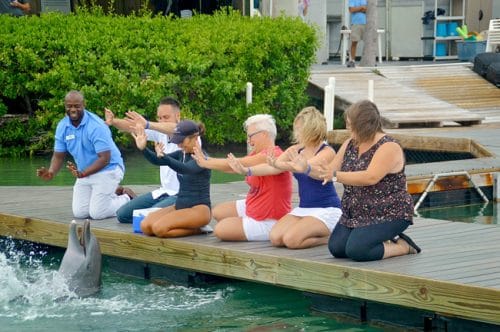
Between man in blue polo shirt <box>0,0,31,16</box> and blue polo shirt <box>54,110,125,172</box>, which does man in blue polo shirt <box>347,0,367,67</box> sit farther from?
blue polo shirt <box>54,110,125,172</box>

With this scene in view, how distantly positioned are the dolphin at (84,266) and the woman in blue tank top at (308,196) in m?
1.56

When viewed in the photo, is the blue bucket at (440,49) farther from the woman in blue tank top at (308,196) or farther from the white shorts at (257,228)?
the woman in blue tank top at (308,196)

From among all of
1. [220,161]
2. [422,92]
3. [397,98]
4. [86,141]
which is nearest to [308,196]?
[220,161]

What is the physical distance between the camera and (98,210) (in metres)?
11.0

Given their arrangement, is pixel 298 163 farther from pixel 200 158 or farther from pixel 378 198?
pixel 200 158

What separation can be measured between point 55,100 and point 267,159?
981 centimetres

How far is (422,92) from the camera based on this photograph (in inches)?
867

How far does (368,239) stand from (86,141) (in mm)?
3637

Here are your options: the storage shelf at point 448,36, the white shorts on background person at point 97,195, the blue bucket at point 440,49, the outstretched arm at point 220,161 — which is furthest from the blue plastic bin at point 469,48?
the outstretched arm at point 220,161

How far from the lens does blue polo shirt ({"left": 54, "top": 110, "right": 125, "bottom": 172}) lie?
10.9 metres

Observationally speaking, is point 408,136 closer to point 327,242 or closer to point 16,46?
point 16,46

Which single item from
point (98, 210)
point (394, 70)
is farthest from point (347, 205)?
point (394, 70)

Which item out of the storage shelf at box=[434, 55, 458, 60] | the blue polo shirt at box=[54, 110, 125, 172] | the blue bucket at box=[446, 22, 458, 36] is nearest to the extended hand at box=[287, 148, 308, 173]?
the blue polo shirt at box=[54, 110, 125, 172]

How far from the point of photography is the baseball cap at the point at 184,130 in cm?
959
